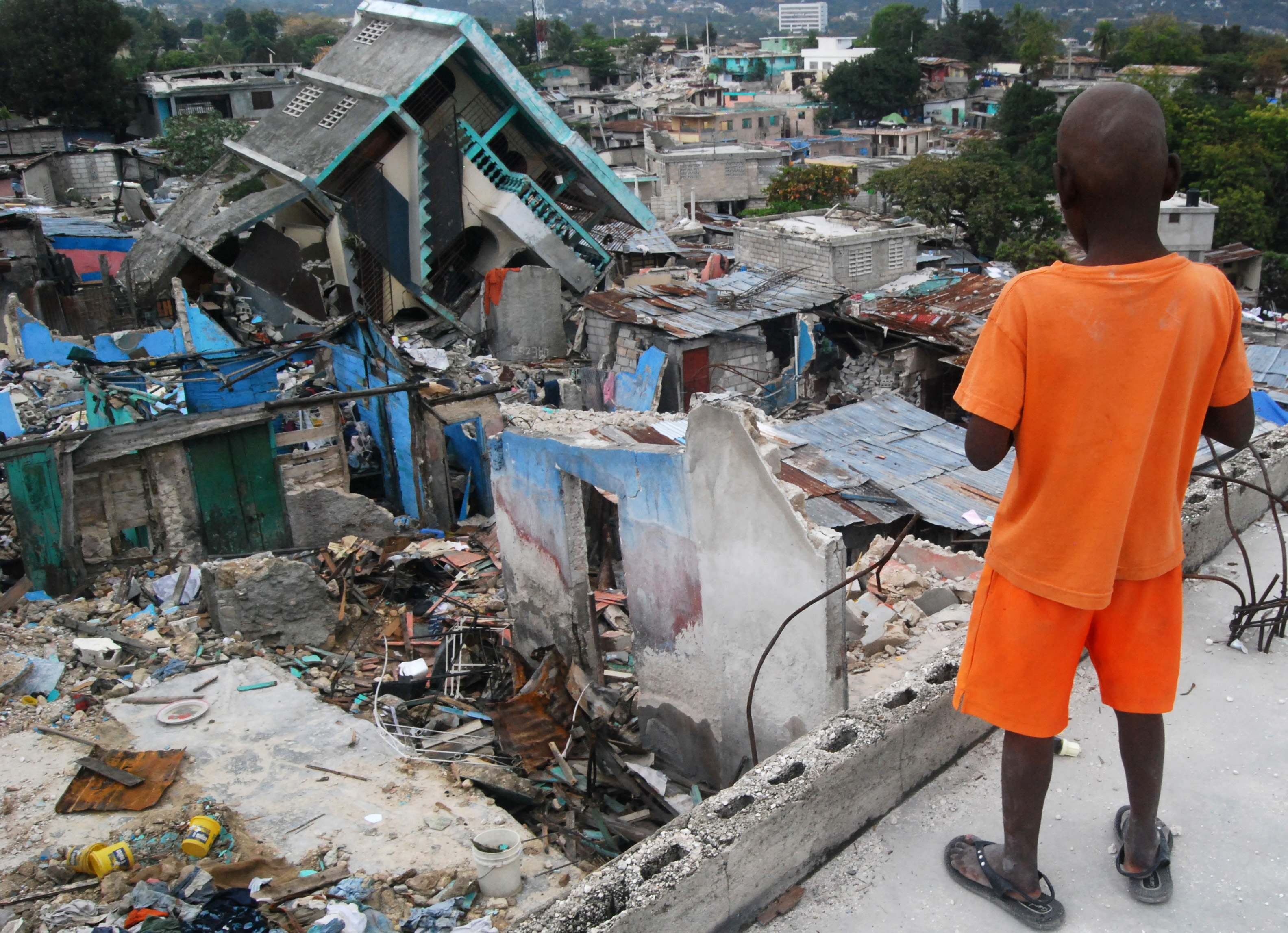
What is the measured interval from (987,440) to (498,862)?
3.43 metres

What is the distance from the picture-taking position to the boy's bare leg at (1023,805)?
2635 millimetres

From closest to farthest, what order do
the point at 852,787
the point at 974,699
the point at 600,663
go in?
the point at 974,699 → the point at 852,787 → the point at 600,663

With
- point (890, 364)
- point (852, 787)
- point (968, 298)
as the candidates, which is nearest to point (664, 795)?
point (852, 787)

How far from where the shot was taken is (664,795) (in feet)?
20.8

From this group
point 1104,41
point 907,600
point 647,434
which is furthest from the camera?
point 1104,41

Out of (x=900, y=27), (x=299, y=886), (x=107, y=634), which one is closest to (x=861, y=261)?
(x=107, y=634)

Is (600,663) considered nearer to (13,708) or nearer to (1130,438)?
(13,708)

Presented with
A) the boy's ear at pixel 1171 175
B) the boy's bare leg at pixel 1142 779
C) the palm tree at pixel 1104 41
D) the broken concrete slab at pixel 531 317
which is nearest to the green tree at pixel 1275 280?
the broken concrete slab at pixel 531 317

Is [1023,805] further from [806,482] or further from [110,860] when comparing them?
[806,482]

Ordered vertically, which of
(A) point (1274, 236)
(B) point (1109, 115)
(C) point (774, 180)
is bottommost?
(A) point (1274, 236)

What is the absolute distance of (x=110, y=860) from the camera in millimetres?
5258

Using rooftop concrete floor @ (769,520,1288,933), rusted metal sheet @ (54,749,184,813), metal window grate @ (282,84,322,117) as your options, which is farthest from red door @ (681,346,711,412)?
rooftop concrete floor @ (769,520,1288,933)

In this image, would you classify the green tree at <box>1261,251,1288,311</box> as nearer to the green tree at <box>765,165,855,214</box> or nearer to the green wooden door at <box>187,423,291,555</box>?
the green tree at <box>765,165,855,214</box>

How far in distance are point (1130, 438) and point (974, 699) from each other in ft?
2.44
